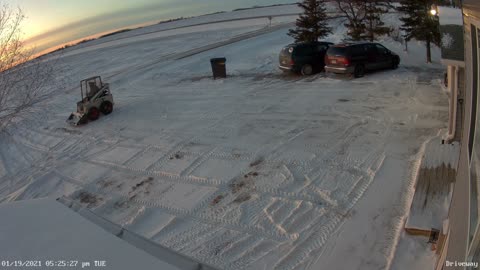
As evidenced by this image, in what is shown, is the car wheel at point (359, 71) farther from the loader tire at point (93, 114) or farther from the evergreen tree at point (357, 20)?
the loader tire at point (93, 114)

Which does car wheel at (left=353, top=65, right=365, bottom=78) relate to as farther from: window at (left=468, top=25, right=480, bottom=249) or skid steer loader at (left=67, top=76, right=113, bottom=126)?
window at (left=468, top=25, right=480, bottom=249)

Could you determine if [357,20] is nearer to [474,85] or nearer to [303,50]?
[303,50]

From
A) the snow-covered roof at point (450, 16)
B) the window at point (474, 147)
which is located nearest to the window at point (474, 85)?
the window at point (474, 147)

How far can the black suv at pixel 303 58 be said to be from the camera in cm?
1695

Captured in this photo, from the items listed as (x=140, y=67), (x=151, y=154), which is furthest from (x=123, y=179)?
(x=140, y=67)

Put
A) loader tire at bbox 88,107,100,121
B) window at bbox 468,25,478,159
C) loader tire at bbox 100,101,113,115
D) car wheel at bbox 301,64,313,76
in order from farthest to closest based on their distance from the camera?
car wheel at bbox 301,64,313,76
loader tire at bbox 100,101,113,115
loader tire at bbox 88,107,100,121
window at bbox 468,25,478,159

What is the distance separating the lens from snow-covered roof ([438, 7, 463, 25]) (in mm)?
8241

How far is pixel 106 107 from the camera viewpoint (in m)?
15.7

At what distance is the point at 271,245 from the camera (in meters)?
6.29

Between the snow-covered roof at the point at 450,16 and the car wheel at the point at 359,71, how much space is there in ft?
19.6

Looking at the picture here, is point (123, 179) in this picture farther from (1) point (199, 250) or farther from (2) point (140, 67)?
(2) point (140, 67)

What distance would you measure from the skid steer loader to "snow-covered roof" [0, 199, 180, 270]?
38.2ft

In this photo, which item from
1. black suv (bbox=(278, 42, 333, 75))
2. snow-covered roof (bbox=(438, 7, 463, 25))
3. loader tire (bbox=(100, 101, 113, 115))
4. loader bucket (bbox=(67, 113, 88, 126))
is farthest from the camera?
black suv (bbox=(278, 42, 333, 75))

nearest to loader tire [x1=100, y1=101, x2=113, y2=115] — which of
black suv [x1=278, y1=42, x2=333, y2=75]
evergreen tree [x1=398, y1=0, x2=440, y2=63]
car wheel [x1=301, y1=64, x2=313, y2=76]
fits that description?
black suv [x1=278, y1=42, x2=333, y2=75]
